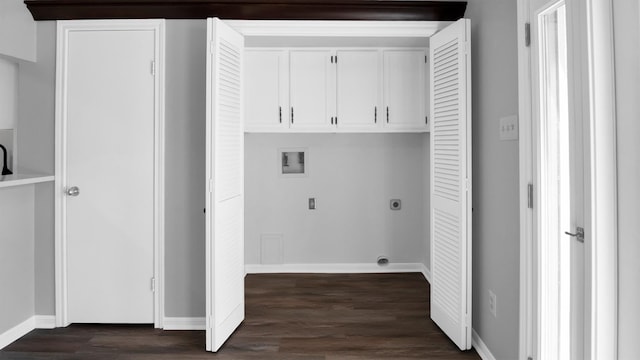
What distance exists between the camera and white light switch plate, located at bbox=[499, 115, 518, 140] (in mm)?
2141

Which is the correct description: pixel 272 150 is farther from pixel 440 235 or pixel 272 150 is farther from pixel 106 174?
pixel 440 235

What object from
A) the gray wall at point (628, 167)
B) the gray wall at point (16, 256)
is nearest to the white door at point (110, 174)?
the gray wall at point (16, 256)

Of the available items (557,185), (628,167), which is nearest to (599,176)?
(628,167)

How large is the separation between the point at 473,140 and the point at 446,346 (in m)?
1.38

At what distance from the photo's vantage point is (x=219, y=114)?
2652 mm

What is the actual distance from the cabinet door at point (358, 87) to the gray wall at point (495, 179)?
1.26 metres

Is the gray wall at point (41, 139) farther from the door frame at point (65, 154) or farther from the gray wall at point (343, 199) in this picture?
the gray wall at point (343, 199)

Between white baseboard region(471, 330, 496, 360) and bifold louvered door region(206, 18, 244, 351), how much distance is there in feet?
5.43

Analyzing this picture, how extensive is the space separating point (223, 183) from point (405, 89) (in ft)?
7.03

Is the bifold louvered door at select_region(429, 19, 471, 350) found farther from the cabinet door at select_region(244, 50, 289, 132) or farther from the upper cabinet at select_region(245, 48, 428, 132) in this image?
the cabinet door at select_region(244, 50, 289, 132)

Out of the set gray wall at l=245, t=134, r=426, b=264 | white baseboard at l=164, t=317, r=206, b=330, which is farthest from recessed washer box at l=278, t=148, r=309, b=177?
white baseboard at l=164, t=317, r=206, b=330

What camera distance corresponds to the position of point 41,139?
2.98 meters

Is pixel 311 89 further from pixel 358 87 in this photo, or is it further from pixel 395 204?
pixel 395 204

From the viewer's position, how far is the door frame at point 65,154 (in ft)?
9.69
